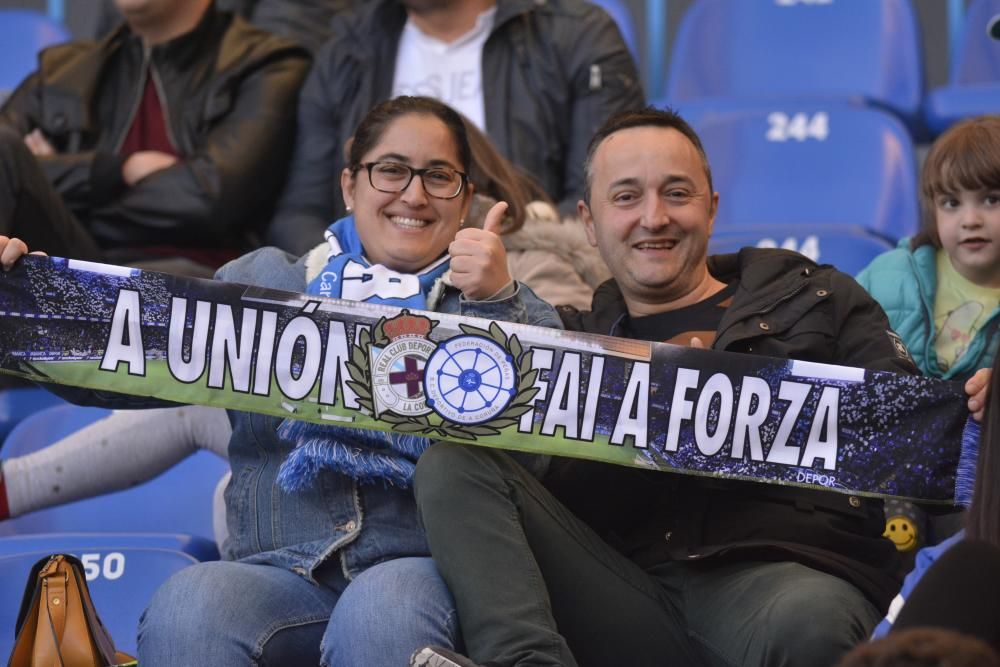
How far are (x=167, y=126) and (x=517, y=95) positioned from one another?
98 cm

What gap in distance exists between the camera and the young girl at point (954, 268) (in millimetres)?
2906

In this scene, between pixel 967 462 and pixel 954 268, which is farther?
pixel 954 268

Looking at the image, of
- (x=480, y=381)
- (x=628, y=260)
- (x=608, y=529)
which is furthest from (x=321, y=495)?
(x=628, y=260)

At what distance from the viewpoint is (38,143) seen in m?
4.17

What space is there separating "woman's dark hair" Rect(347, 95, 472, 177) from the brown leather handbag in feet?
2.95

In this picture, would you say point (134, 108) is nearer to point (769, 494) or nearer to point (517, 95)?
point (517, 95)

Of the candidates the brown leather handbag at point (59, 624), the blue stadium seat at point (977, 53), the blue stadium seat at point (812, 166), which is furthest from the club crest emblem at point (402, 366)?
the blue stadium seat at point (977, 53)

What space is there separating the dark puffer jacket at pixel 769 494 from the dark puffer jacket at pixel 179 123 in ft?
5.86

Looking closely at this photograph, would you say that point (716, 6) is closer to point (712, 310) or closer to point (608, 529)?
point (712, 310)

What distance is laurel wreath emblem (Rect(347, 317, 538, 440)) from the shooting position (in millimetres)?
2424

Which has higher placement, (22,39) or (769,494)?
(22,39)

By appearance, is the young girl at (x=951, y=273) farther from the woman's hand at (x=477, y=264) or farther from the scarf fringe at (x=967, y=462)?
the woman's hand at (x=477, y=264)

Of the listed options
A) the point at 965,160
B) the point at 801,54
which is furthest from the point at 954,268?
the point at 801,54

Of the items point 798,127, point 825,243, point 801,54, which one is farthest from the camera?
point 801,54
